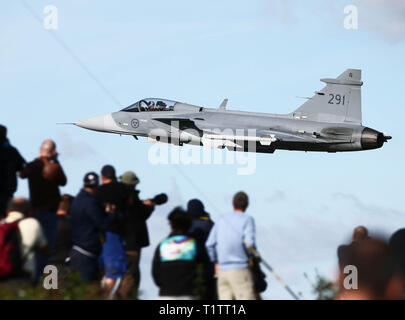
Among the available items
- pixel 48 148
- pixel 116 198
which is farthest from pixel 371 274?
pixel 48 148

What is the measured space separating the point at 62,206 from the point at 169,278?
3.15m

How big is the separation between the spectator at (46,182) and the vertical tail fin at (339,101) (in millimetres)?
24545

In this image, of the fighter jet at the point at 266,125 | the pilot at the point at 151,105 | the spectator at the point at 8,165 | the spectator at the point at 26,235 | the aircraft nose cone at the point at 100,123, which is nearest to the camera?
the spectator at the point at 26,235

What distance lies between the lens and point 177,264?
14109 mm

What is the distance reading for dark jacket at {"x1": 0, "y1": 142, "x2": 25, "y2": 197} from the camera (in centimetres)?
1634

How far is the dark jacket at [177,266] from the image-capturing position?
14.0 meters

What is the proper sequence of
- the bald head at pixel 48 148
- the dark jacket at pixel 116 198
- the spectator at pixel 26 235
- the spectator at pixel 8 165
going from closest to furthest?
the spectator at pixel 26 235 → the dark jacket at pixel 116 198 → the bald head at pixel 48 148 → the spectator at pixel 8 165

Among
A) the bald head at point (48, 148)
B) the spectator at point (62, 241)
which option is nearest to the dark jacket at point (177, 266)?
the spectator at point (62, 241)

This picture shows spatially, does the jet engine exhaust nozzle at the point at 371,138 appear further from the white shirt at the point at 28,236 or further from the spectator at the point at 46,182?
the white shirt at the point at 28,236

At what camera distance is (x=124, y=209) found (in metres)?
15.8

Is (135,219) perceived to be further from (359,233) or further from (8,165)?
(359,233)

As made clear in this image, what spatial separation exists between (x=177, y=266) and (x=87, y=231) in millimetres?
2016
